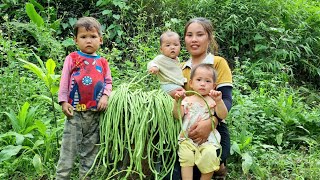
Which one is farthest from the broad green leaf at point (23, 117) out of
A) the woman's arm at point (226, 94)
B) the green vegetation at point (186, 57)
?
the woman's arm at point (226, 94)

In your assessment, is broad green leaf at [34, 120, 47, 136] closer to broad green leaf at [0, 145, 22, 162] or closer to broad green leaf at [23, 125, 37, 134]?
broad green leaf at [23, 125, 37, 134]

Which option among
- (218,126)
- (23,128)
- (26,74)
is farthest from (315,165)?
(26,74)

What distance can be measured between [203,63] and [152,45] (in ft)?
8.02

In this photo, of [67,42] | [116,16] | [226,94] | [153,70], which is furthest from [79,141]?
[116,16]

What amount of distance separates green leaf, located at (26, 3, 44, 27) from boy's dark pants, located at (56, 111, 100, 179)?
270 cm

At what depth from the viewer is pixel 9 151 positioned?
10.6 feet

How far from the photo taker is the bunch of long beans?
2.92 m

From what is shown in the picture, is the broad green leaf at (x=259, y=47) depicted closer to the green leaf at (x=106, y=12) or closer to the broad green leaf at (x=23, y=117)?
the green leaf at (x=106, y=12)

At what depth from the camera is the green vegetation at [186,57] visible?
11.3 feet

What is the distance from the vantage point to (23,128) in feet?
11.5

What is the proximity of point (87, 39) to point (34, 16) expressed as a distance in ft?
8.86

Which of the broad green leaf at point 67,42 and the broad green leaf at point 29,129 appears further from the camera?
the broad green leaf at point 67,42

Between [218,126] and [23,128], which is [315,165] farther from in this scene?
[23,128]

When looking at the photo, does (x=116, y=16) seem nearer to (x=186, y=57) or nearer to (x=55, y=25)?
(x=55, y=25)
